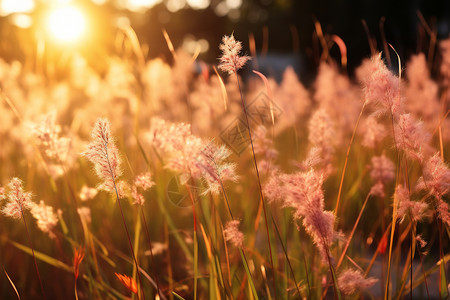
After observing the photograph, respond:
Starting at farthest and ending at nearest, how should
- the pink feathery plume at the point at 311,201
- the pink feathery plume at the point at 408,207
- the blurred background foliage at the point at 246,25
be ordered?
the blurred background foliage at the point at 246,25 → the pink feathery plume at the point at 408,207 → the pink feathery plume at the point at 311,201

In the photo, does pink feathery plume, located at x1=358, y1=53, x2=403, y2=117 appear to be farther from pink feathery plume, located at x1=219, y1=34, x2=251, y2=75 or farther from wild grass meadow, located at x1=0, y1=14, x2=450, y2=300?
pink feathery plume, located at x1=219, y1=34, x2=251, y2=75

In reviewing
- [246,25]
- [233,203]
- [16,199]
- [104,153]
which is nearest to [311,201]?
[104,153]

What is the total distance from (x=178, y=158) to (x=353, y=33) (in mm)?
11976

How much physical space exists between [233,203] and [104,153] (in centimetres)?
135

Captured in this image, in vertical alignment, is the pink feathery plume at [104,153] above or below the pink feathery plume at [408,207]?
above

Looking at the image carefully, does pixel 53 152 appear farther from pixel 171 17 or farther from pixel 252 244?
pixel 171 17

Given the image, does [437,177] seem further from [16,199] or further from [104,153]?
[16,199]

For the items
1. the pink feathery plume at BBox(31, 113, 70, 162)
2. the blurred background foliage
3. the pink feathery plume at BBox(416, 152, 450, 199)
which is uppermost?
the blurred background foliage

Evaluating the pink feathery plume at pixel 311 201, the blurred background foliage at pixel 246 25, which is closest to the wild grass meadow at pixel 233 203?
the pink feathery plume at pixel 311 201

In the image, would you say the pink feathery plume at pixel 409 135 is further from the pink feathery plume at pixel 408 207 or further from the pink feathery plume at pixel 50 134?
the pink feathery plume at pixel 50 134

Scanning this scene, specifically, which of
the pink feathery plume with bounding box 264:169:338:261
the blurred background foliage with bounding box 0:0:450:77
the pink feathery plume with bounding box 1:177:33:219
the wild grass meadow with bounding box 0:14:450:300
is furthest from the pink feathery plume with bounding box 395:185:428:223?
the blurred background foliage with bounding box 0:0:450:77

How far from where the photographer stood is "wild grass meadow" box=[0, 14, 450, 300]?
2.99 ft

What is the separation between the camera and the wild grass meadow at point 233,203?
911 mm

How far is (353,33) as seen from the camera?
11961mm
